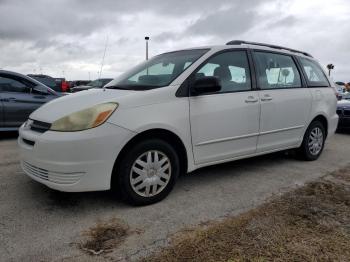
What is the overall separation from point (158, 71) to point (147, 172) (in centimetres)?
136

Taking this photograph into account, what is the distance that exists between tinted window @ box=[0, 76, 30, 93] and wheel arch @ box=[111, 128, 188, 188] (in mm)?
4739

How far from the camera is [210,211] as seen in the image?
358 cm

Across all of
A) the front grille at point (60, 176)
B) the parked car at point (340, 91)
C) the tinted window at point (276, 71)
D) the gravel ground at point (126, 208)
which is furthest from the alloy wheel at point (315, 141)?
the front grille at point (60, 176)

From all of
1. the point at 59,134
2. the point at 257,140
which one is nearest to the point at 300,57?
the point at 257,140

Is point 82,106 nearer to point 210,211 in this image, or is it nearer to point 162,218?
point 162,218

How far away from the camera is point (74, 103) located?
3.65 meters

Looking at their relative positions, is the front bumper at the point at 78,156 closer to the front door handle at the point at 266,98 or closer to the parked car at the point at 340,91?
the front door handle at the point at 266,98

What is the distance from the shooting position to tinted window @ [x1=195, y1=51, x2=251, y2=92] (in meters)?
4.29

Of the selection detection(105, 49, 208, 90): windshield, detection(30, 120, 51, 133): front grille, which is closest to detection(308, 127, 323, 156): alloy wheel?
detection(105, 49, 208, 90): windshield

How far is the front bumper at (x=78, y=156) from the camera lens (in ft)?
10.7

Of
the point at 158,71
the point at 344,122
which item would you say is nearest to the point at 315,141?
the point at 158,71

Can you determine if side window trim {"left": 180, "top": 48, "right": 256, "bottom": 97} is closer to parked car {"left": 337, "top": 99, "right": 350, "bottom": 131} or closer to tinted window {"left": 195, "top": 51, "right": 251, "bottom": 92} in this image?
tinted window {"left": 195, "top": 51, "right": 251, "bottom": 92}

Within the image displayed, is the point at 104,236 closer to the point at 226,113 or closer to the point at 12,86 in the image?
the point at 226,113

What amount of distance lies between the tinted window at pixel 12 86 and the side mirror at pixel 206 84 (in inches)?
189
